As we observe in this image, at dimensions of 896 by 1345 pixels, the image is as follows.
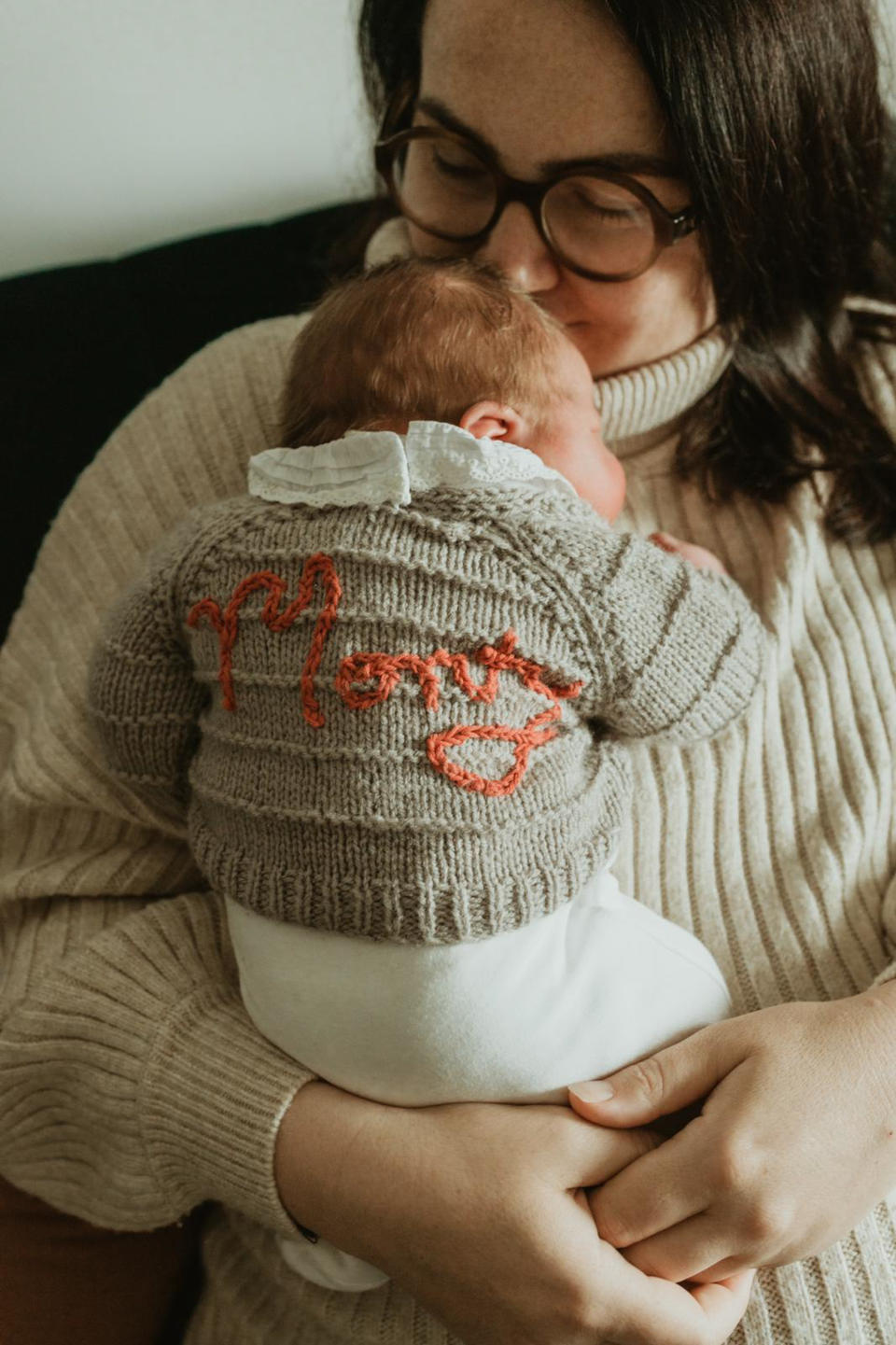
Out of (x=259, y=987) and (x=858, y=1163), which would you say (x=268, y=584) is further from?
(x=858, y=1163)

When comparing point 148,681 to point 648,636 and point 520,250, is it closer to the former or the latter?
point 648,636

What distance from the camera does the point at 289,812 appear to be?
0.79 metres

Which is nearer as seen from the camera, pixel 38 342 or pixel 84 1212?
pixel 84 1212

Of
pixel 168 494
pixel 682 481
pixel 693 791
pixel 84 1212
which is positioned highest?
pixel 168 494

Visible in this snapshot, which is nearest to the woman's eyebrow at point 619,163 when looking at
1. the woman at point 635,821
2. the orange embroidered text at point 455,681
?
the woman at point 635,821

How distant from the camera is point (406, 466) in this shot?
2.62 feet

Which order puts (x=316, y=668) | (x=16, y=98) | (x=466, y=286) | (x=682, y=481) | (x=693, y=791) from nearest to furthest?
1. (x=316, y=668)
2. (x=466, y=286)
3. (x=693, y=791)
4. (x=682, y=481)
5. (x=16, y=98)

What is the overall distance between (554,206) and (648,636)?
19.2 inches

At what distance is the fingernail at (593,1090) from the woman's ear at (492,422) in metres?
0.52

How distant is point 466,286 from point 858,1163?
0.79 metres

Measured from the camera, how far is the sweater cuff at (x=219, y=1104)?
0.86 m

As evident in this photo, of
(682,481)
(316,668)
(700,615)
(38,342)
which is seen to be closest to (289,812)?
(316,668)

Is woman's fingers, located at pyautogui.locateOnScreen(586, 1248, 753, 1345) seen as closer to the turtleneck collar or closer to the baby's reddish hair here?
the baby's reddish hair

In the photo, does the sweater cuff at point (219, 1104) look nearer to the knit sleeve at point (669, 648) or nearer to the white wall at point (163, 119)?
the knit sleeve at point (669, 648)
